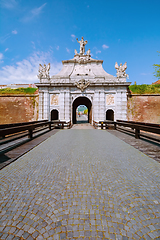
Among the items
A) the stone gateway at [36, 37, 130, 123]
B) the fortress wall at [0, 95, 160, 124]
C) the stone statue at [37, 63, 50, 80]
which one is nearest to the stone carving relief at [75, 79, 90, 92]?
the stone gateway at [36, 37, 130, 123]

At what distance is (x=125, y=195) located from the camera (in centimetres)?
228

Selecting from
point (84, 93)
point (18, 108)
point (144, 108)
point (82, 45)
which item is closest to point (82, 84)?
point (84, 93)

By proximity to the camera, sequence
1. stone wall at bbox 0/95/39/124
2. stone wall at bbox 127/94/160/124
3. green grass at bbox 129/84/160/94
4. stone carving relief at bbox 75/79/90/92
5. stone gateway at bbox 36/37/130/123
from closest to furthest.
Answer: stone carving relief at bbox 75/79/90/92 < stone gateway at bbox 36/37/130/123 < stone wall at bbox 127/94/160/124 < green grass at bbox 129/84/160/94 < stone wall at bbox 0/95/39/124

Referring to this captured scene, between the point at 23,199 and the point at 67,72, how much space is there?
19783 mm

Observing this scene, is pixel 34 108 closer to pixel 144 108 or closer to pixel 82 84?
pixel 82 84

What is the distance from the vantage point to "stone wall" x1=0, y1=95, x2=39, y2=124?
804 inches

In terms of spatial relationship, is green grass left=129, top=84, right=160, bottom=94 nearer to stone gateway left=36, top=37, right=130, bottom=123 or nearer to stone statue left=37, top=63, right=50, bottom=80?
stone gateway left=36, top=37, right=130, bottom=123

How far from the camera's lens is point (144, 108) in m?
19.4

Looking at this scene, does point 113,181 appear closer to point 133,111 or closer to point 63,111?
point 63,111

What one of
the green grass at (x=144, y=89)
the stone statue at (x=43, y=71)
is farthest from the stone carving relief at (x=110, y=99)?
the stone statue at (x=43, y=71)

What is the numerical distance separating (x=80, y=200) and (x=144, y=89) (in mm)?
22706

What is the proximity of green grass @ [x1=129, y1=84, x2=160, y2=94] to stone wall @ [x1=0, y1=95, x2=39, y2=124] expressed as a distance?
17834mm

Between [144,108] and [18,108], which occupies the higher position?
[18,108]

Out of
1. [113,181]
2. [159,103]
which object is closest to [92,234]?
[113,181]
